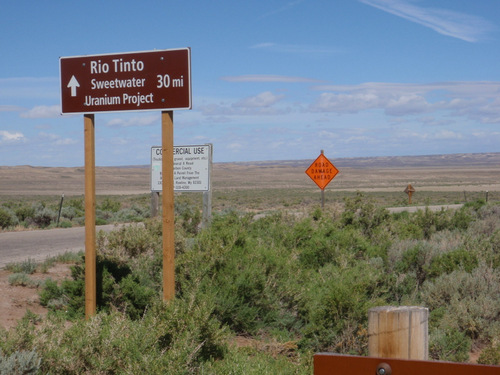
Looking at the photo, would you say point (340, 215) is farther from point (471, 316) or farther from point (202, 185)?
point (471, 316)

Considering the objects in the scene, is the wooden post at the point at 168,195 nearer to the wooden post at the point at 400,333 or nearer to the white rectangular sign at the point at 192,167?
the wooden post at the point at 400,333

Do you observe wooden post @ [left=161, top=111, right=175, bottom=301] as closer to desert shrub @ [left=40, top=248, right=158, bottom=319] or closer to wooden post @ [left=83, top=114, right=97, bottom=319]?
desert shrub @ [left=40, top=248, right=158, bottom=319]

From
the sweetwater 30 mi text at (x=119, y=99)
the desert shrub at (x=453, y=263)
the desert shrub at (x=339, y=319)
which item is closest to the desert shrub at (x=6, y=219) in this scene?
the sweetwater 30 mi text at (x=119, y=99)

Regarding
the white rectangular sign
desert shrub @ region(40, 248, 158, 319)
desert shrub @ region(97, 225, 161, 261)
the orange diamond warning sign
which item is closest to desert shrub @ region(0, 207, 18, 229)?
the white rectangular sign

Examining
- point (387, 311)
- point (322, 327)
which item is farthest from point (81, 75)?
point (387, 311)

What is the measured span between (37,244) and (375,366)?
49.8 ft

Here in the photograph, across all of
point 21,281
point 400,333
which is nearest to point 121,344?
point 400,333

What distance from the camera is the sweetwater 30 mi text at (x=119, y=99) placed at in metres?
6.66

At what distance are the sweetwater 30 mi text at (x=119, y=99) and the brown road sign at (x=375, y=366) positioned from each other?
4.85 meters

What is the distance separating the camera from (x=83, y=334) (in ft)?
15.7

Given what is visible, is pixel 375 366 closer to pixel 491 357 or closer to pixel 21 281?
pixel 491 357

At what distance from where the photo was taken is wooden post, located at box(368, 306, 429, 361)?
2365 millimetres

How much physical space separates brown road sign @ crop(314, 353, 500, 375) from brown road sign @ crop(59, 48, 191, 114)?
181 inches

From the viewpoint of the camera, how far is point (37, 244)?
16.1m
